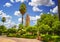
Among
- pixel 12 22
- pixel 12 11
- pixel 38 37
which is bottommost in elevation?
pixel 38 37

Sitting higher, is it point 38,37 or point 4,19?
point 4,19

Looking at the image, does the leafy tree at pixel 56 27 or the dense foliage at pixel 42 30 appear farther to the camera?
the leafy tree at pixel 56 27

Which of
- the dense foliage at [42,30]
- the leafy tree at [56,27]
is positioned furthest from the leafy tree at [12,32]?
the leafy tree at [56,27]

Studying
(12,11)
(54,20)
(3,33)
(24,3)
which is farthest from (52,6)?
(3,33)

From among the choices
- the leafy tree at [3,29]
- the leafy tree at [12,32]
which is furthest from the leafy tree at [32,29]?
the leafy tree at [3,29]

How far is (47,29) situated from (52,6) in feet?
2.86

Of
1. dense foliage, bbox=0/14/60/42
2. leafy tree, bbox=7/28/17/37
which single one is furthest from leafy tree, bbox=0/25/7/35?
leafy tree, bbox=7/28/17/37

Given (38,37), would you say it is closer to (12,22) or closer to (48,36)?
(48,36)

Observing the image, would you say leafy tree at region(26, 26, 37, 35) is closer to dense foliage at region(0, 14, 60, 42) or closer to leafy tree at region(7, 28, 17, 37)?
dense foliage at region(0, 14, 60, 42)

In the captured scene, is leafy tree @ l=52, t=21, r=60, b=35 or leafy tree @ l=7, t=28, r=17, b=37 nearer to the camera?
leafy tree @ l=7, t=28, r=17, b=37

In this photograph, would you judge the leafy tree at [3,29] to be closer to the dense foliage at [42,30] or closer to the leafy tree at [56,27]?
the dense foliage at [42,30]

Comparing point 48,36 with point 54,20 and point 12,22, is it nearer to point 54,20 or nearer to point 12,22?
point 54,20

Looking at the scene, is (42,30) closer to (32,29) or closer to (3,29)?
(32,29)

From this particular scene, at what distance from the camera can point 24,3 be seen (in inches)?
257
